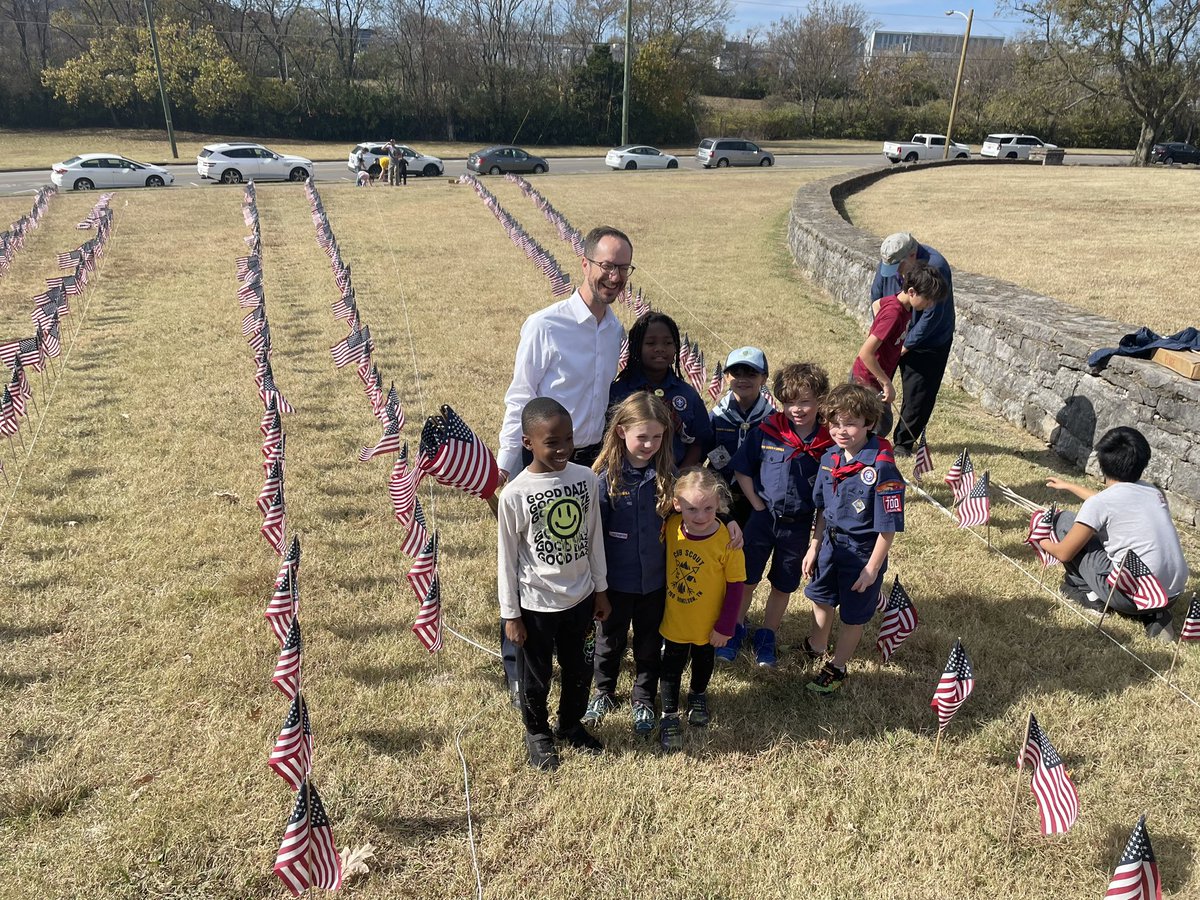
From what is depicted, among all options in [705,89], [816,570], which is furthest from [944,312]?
[705,89]

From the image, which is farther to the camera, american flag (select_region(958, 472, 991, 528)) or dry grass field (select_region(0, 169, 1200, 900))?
american flag (select_region(958, 472, 991, 528))

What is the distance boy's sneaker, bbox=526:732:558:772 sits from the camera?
3.07 metres

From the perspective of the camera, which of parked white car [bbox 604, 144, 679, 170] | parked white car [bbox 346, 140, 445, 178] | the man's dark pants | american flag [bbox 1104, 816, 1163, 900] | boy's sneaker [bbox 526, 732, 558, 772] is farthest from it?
parked white car [bbox 604, 144, 679, 170]

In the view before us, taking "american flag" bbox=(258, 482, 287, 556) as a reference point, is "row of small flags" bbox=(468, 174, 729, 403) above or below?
above

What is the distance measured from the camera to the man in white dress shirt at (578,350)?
2910mm

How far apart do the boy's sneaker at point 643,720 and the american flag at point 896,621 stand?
1.15 metres

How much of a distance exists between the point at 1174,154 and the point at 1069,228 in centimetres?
2826

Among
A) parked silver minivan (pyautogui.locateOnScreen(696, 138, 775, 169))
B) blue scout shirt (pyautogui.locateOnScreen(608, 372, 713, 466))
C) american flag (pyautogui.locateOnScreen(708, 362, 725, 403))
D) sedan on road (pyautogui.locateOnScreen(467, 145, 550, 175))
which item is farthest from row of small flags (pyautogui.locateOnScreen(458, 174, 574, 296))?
parked silver minivan (pyautogui.locateOnScreen(696, 138, 775, 169))

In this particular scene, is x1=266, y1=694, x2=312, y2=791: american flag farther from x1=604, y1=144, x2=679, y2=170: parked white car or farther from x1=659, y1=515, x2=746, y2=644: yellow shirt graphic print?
x1=604, y1=144, x2=679, y2=170: parked white car

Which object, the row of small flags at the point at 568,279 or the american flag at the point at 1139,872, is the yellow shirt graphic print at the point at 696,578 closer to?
the row of small flags at the point at 568,279

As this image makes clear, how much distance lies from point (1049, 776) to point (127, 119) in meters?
49.5

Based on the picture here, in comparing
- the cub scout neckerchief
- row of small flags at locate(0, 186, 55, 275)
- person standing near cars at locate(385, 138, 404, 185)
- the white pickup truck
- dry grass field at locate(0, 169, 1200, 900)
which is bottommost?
dry grass field at locate(0, 169, 1200, 900)

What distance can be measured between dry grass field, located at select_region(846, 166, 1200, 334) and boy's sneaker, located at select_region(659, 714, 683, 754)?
720 cm

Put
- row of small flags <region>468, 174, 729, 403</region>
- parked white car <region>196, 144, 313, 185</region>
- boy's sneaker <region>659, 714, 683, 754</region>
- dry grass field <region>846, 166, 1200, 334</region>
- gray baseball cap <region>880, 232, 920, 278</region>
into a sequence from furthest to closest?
parked white car <region>196, 144, 313, 185</region>
dry grass field <region>846, 166, 1200, 334</region>
row of small flags <region>468, 174, 729, 403</region>
gray baseball cap <region>880, 232, 920, 278</region>
boy's sneaker <region>659, 714, 683, 754</region>
